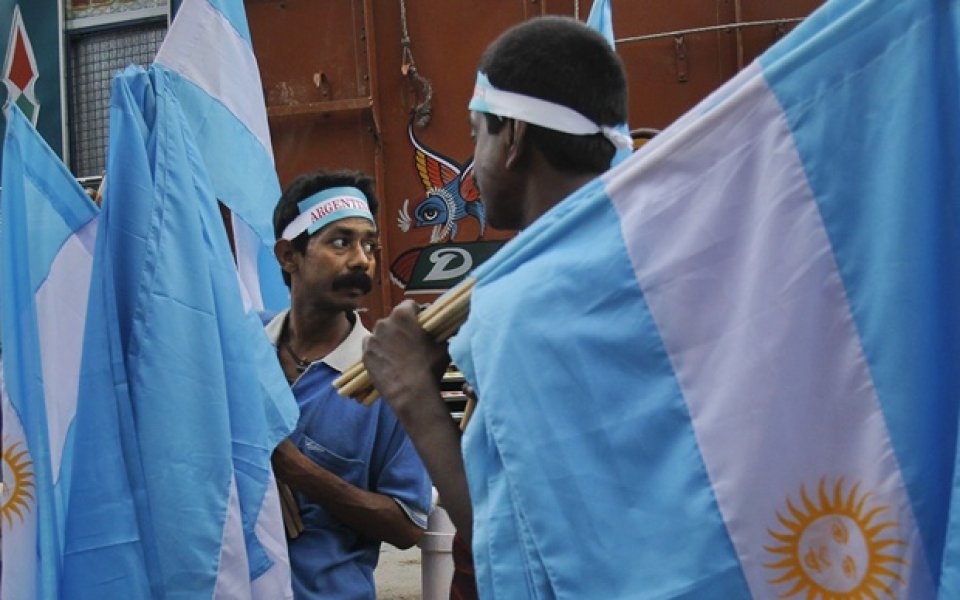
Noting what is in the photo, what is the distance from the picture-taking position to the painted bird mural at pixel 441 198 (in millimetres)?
7090

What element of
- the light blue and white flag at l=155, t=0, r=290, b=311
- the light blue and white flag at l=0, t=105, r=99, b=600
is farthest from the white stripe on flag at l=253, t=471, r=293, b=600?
the light blue and white flag at l=155, t=0, r=290, b=311

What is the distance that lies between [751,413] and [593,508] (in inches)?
9.6

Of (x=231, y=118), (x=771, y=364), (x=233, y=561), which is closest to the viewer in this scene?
(x=771, y=364)

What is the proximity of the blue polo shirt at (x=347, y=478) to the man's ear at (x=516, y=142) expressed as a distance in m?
1.36

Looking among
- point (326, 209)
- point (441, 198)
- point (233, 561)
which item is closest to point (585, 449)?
point (233, 561)

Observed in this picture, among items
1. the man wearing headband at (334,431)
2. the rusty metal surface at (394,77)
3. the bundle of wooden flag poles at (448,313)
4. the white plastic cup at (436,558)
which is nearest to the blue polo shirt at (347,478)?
the man wearing headband at (334,431)

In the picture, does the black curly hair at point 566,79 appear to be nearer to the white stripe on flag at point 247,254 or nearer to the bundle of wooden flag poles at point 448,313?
the bundle of wooden flag poles at point 448,313

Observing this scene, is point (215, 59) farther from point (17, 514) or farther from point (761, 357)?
point (761, 357)

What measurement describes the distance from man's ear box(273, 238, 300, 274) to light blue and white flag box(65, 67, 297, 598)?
495 mm

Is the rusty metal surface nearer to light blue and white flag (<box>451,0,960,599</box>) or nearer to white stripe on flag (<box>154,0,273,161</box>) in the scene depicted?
white stripe on flag (<box>154,0,273,161</box>)

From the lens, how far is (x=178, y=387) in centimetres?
299

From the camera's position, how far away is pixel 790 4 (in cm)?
693

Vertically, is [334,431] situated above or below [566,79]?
below

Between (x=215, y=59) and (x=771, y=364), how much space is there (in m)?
2.73
